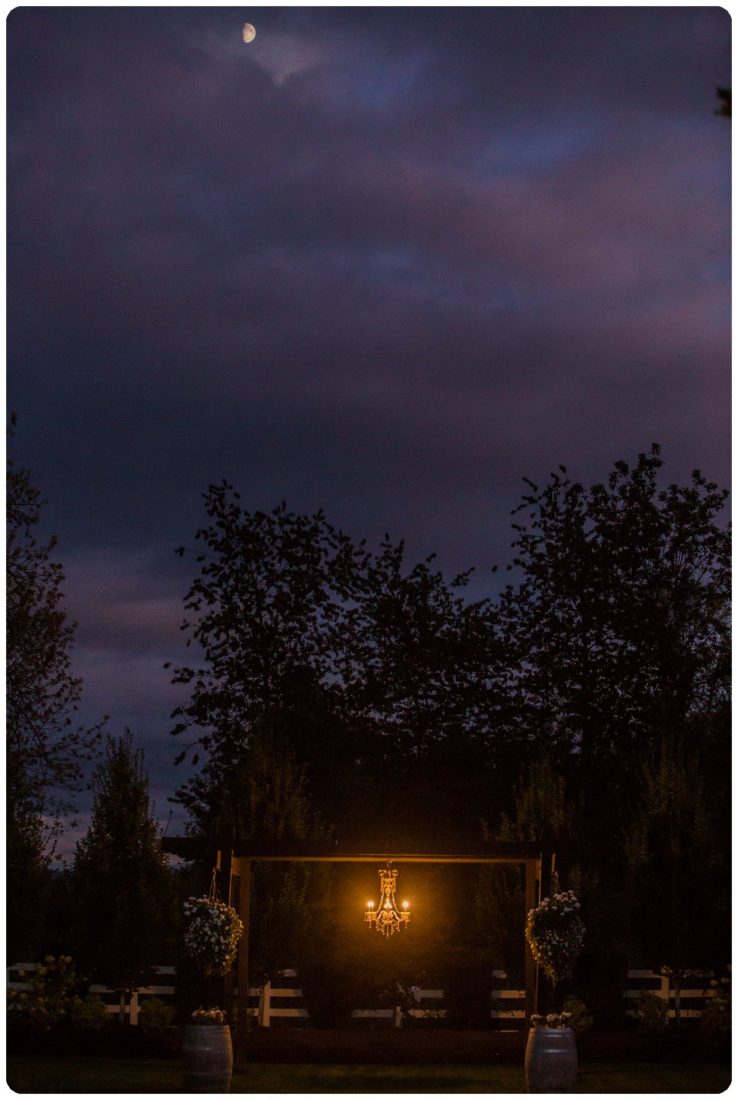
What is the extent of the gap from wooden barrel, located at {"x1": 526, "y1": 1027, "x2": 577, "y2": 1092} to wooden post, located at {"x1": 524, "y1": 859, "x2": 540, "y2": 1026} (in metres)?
1.84

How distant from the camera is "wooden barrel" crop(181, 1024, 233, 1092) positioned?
15.3 m

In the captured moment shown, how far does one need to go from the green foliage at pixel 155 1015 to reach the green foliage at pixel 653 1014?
685cm

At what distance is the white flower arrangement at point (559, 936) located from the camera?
53.4 feet

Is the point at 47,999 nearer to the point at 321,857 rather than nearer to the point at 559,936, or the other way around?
the point at 321,857

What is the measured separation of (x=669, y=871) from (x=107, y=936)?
28.7 ft

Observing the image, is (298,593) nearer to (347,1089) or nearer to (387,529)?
(387,529)

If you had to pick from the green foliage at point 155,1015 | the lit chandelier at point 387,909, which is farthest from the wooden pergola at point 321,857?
the green foliage at point 155,1015

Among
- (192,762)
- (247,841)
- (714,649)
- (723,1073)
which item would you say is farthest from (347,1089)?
(714,649)

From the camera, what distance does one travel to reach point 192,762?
3116cm

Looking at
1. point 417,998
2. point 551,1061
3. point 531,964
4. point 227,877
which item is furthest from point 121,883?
point 551,1061

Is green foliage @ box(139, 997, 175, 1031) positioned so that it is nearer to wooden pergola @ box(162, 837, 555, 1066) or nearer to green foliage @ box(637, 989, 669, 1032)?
wooden pergola @ box(162, 837, 555, 1066)

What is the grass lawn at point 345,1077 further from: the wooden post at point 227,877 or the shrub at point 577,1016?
the wooden post at point 227,877

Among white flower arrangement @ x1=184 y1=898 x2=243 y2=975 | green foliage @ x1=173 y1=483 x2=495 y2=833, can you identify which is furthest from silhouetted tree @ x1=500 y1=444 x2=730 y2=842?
white flower arrangement @ x1=184 y1=898 x2=243 y2=975

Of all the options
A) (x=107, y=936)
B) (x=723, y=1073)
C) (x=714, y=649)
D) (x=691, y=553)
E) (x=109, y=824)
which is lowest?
(x=723, y=1073)
